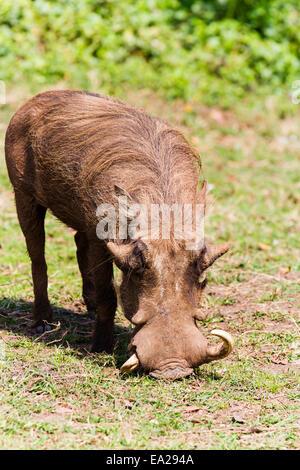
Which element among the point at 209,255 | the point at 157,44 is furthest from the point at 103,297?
the point at 157,44

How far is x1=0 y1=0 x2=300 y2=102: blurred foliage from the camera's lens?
33.8ft

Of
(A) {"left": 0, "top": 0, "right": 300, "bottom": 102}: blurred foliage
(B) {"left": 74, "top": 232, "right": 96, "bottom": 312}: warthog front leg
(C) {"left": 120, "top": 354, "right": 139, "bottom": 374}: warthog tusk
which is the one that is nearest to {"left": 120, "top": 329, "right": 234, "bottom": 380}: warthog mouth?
(C) {"left": 120, "top": 354, "right": 139, "bottom": 374}: warthog tusk

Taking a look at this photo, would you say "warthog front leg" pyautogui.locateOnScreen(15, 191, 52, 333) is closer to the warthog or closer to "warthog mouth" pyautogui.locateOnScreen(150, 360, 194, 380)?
the warthog

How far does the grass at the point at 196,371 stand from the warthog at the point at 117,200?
8.0 inches

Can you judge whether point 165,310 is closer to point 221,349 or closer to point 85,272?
point 221,349

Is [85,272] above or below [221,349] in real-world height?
below

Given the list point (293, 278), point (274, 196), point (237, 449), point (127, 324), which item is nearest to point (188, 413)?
point (237, 449)

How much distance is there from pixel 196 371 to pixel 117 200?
110 cm

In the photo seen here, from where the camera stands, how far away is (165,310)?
371 cm

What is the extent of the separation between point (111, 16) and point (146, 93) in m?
1.63

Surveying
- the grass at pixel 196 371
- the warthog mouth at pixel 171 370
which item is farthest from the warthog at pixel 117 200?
the grass at pixel 196 371

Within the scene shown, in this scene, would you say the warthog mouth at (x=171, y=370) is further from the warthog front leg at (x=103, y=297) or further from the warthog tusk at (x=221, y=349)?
the warthog front leg at (x=103, y=297)

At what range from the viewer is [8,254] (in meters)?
6.38
